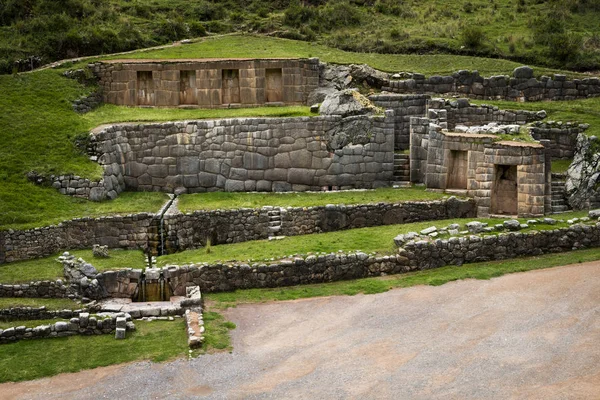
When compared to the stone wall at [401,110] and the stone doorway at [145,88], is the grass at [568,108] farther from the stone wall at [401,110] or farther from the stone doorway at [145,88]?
the stone doorway at [145,88]

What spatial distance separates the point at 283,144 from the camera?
107ft

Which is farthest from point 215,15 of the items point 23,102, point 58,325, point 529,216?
point 58,325

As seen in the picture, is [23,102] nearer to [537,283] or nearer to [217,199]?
[217,199]

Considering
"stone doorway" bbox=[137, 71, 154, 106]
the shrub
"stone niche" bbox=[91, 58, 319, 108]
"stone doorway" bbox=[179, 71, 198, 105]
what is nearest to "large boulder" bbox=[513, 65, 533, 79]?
the shrub

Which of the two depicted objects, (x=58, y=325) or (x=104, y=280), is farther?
(x=104, y=280)

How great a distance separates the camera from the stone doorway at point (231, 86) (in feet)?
117

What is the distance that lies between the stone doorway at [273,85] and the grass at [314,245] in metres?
8.14

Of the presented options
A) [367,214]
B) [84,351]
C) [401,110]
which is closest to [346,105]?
[401,110]

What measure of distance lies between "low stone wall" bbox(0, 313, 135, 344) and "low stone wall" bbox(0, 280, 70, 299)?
1816 mm

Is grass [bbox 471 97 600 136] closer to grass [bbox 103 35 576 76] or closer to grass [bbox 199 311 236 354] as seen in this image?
grass [bbox 103 35 576 76]

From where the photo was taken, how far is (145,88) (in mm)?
35750

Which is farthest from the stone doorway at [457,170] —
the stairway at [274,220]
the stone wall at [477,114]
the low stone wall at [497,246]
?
the stairway at [274,220]

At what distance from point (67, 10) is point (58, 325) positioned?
22.0 meters

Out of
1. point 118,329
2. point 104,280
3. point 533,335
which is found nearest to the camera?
point 533,335
